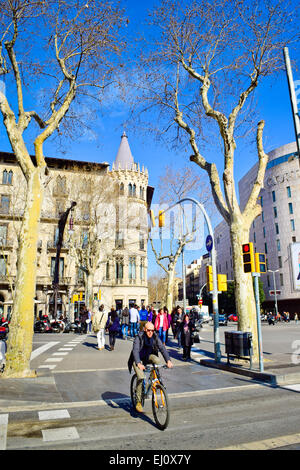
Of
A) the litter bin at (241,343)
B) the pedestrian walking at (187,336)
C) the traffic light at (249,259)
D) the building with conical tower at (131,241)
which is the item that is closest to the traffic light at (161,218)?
the pedestrian walking at (187,336)

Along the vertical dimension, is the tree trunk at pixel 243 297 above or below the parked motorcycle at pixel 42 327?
above

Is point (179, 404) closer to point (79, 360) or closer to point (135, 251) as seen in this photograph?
point (79, 360)

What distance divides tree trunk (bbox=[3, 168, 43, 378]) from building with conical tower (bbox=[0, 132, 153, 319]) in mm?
22069

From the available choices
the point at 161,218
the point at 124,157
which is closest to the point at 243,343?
the point at 161,218

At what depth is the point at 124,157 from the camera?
51.6 meters

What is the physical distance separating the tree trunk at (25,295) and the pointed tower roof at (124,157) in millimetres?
41795

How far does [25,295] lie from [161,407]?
5.26 meters

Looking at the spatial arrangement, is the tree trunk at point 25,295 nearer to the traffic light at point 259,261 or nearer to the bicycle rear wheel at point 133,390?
the bicycle rear wheel at point 133,390

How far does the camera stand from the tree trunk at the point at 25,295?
8.71 m

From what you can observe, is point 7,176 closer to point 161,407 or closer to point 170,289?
point 170,289

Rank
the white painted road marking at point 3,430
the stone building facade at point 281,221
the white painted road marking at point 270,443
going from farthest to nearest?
the stone building facade at point 281,221 < the white painted road marking at point 3,430 < the white painted road marking at point 270,443

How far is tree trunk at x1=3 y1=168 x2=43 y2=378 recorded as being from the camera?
28.6 ft
